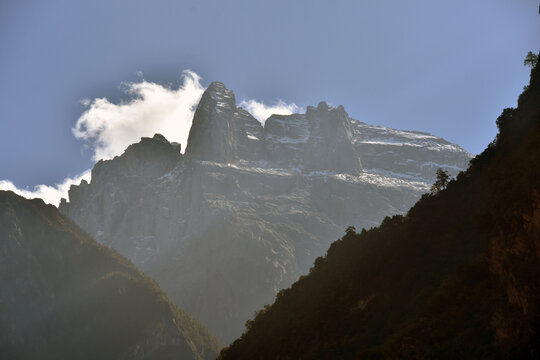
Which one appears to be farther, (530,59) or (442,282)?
(530,59)

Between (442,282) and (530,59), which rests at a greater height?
(530,59)

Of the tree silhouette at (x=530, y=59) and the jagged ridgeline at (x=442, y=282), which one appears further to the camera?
the tree silhouette at (x=530, y=59)

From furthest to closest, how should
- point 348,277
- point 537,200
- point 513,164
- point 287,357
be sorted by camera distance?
point 348,277, point 287,357, point 513,164, point 537,200

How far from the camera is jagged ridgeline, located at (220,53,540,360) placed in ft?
129

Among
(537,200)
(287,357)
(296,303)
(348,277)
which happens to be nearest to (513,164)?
(537,200)

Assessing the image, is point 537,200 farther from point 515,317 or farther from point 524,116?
point 524,116

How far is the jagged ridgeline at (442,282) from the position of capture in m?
39.3

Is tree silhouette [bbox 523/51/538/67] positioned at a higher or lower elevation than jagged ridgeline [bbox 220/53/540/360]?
higher

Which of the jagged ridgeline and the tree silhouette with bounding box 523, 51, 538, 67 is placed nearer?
the jagged ridgeline

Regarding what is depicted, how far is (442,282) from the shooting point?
5141 centimetres

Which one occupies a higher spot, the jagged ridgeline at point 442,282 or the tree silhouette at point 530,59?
the tree silhouette at point 530,59

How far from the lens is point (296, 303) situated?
287 ft

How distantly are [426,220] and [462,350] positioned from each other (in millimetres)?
32887

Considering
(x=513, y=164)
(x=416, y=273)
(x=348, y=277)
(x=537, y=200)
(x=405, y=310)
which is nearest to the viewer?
(x=537, y=200)
